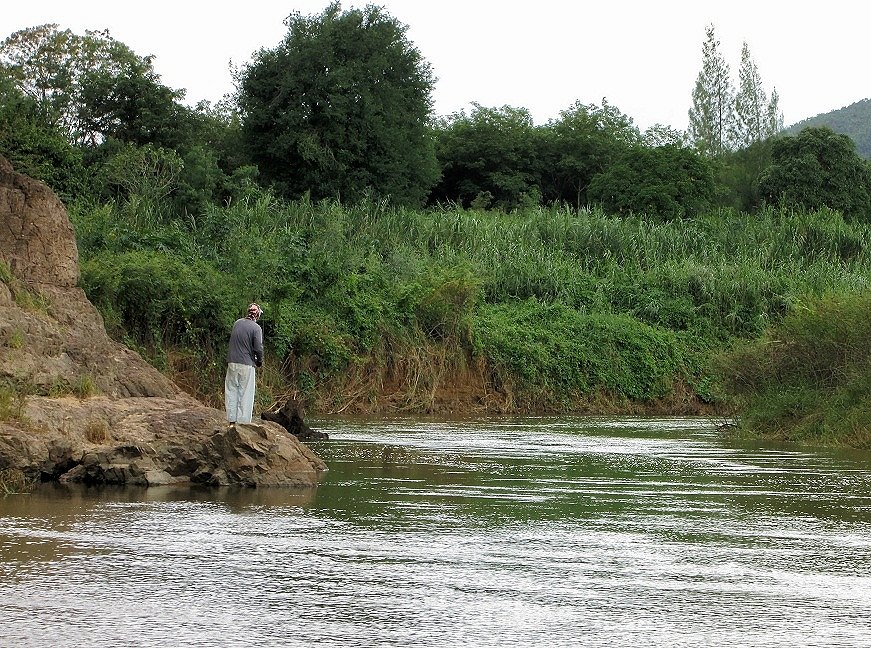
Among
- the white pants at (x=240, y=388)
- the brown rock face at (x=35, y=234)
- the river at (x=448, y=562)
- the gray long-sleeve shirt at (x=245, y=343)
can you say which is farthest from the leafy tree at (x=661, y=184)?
the river at (x=448, y=562)

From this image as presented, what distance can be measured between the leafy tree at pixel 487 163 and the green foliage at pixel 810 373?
44746 millimetres

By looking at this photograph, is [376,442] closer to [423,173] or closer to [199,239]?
[199,239]

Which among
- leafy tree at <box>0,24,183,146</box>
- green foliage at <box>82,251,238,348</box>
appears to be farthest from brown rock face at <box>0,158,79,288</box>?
leafy tree at <box>0,24,183,146</box>

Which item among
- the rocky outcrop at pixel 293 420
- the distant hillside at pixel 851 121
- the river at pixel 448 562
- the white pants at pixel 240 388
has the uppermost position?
the distant hillside at pixel 851 121

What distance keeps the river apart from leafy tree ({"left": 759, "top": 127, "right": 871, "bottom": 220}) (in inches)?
2188

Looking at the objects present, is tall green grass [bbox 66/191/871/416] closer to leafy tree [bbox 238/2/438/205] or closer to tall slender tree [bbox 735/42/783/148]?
leafy tree [bbox 238/2/438/205]

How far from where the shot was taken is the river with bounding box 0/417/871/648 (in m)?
6.75

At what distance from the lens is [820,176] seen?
226 feet

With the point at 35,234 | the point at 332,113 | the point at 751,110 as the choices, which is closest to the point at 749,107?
the point at 751,110

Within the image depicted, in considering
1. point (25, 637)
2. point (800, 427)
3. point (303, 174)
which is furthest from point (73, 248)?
point (303, 174)

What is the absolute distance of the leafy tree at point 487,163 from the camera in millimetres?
72875

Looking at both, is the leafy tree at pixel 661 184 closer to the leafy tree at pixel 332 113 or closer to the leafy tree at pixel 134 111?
the leafy tree at pixel 332 113

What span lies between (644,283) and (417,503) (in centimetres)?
3279

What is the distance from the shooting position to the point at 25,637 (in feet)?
20.9
